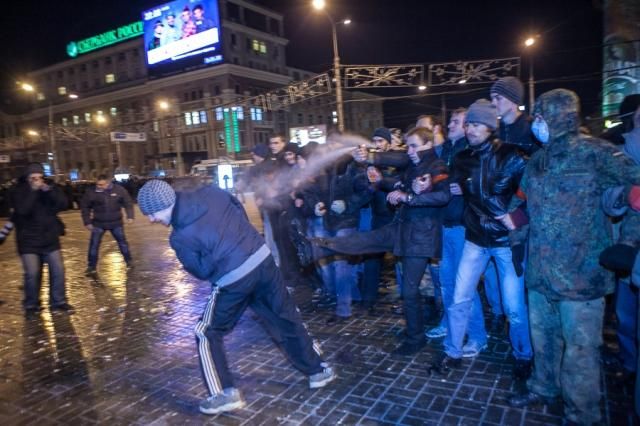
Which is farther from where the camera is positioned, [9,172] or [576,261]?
[9,172]

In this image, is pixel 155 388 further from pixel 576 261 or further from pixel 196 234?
pixel 576 261

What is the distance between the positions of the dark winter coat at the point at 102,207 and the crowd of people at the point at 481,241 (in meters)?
5.59

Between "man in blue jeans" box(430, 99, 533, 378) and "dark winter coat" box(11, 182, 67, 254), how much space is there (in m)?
5.80

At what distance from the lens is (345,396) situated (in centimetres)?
365

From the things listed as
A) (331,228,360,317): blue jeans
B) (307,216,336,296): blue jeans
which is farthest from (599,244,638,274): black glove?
(307,216,336,296): blue jeans

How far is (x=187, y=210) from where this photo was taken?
3.30 metres

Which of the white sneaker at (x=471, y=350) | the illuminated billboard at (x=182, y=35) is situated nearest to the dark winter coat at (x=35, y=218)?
the white sneaker at (x=471, y=350)

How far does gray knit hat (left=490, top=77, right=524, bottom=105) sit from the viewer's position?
3801 mm

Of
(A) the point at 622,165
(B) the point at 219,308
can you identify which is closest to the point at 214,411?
(B) the point at 219,308

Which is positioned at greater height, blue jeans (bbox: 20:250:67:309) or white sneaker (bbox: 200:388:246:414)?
blue jeans (bbox: 20:250:67:309)

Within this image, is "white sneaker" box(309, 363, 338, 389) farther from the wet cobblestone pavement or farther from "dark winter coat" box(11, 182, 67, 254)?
"dark winter coat" box(11, 182, 67, 254)

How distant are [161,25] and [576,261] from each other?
6047 centimetres

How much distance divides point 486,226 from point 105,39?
252ft

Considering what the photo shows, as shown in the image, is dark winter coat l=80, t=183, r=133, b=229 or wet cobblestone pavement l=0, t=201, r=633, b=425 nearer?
wet cobblestone pavement l=0, t=201, r=633, b=425
